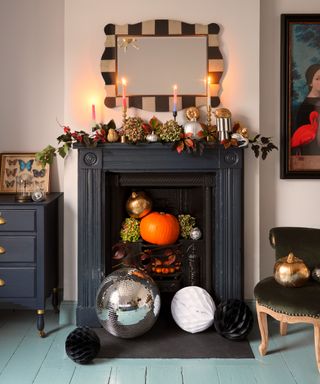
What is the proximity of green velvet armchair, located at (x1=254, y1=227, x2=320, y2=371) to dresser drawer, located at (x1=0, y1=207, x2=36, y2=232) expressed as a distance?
152cm

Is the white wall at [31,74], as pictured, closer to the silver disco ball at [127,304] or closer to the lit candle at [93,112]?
the lit candle at [93,112]

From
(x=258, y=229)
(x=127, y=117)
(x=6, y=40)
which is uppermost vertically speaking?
(x=6, y=40)

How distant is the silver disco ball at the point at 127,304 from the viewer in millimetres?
3504

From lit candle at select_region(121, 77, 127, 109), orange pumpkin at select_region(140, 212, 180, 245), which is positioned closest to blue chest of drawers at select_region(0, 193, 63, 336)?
orange pumpkin at select_region(140, 212, 180, 245)

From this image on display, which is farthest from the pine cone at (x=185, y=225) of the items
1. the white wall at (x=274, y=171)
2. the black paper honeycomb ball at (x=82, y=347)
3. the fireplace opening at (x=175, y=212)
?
the black paper honeycomb ball at (x=82, y=347)

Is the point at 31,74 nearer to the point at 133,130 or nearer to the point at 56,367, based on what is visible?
the point at 133,130

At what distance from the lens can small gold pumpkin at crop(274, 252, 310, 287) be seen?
327 cm

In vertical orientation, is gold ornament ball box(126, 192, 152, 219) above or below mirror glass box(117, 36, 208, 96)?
below

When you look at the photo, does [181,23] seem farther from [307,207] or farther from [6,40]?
[307,207]

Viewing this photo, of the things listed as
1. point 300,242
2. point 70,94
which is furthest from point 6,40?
point 300,242

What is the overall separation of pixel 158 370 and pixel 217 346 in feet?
1.66

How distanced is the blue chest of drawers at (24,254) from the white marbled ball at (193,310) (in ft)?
2.96

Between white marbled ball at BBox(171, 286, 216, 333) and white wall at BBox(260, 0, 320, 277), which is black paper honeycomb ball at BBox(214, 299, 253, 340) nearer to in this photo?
white marbled ball at BBox(171, 286, 216, 333)

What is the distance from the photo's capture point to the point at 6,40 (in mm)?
4191
